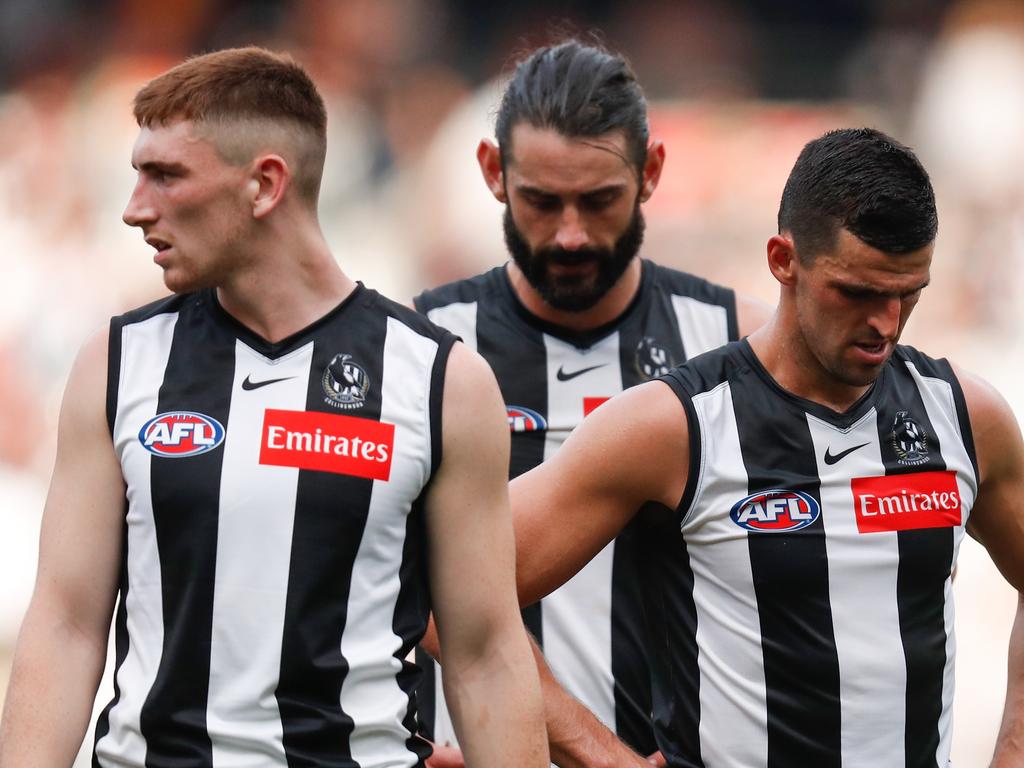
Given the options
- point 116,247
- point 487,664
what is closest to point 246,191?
point 487,664

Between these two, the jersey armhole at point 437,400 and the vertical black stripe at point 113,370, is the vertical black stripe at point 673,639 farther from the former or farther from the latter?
the vertical black stripe at point 113,370

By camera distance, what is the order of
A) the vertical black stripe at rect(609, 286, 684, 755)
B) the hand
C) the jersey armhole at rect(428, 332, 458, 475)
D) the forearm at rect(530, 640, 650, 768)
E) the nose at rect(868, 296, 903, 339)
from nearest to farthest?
the jersey armhole at rect(428, 332, 458, 475), the nose at rect(868, 296, 903, 339), the forearm at rect(530, 640, 650, 768), the hand, the vertical black stripe at rect(609, 286, 684, 755)

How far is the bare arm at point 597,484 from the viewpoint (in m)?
2.89

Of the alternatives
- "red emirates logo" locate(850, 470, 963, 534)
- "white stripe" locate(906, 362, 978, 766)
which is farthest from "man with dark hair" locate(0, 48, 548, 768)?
"white stripe" locate(906, 362, 978, 766)

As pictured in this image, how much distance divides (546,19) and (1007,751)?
820cm

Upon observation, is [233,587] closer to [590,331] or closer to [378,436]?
[378,436]

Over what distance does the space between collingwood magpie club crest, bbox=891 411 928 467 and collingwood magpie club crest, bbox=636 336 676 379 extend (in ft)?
2.72

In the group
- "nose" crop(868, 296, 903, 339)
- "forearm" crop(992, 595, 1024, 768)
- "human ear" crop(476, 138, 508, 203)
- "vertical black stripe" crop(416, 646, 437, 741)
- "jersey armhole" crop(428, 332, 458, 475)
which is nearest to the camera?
"jersey armhole" crop(428, 332, 458, 475)

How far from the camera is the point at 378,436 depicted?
2.70 metres

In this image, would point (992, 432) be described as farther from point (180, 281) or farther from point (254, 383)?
point (180, 281)

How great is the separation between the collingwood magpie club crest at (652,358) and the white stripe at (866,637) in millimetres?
894

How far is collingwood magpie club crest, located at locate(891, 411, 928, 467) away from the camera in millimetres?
2982

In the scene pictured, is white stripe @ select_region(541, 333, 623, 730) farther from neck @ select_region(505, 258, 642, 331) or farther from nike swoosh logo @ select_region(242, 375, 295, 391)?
nike swoosh logo @ select_region(242, 375, 295, 391)

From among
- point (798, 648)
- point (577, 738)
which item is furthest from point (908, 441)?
point (577, 738)
